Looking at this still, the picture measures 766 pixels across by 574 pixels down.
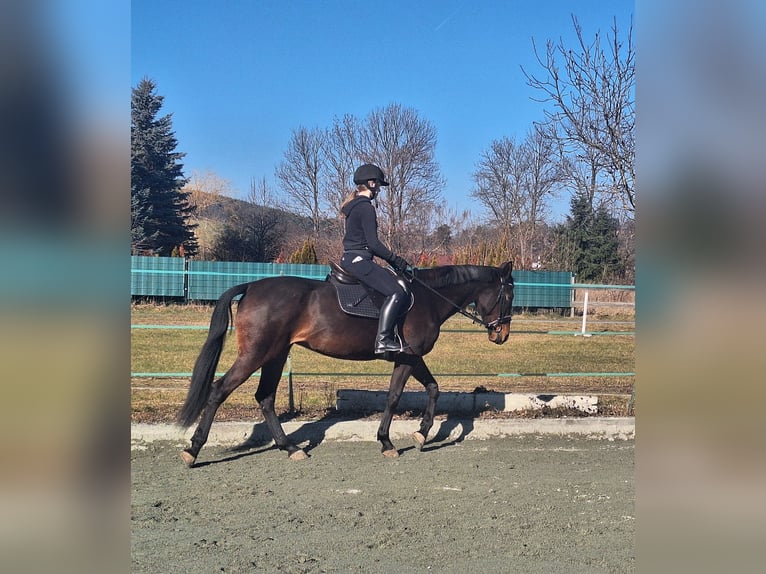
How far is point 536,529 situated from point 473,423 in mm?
2876

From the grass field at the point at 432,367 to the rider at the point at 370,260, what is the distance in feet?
6.21

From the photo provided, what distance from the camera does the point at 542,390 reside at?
9.70 meters

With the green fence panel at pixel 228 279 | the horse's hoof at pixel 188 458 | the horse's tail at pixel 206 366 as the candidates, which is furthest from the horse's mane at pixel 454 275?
the green fence panel at pixel 228 279

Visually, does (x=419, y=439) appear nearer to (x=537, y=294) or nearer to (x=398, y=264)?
(x=398, y=264)

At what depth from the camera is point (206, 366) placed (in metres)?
5.83

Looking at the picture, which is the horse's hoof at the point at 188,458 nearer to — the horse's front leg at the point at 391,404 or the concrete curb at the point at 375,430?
the concrete curb at the point at 375,430

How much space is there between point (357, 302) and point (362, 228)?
0.73 meters

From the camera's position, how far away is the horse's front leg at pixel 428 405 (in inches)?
257

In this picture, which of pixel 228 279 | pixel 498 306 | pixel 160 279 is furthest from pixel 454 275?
pixel 228 279
